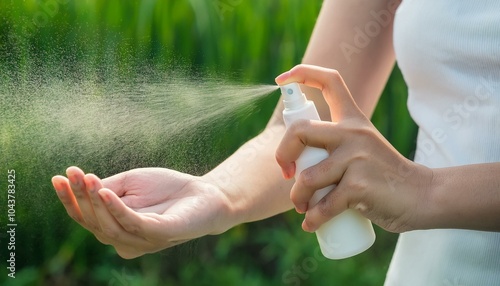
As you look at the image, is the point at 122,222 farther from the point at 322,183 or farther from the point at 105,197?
the point at 322,183

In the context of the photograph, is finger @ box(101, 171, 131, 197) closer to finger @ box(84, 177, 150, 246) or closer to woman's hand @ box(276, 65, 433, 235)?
finger @ box(84, 177, 150, 246)

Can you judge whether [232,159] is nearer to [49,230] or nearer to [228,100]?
[228,100]

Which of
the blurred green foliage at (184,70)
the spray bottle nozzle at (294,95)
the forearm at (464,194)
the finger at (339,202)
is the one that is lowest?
the blurred green foliage at (184,70)

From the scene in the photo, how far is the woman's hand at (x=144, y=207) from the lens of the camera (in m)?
0.91

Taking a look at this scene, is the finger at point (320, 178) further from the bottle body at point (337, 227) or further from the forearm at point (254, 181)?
the forearm at point (254, 181)

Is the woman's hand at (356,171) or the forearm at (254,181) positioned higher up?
the woman's hand at (356,171)

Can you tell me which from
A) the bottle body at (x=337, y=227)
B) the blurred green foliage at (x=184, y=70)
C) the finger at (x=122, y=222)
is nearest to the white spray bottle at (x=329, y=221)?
the bottle body at (x=337, y=227)

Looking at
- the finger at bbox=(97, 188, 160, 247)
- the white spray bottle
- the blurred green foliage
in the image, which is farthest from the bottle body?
the blurred green foliage

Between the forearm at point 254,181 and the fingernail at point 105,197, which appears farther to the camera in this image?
the forearm at point 254,181

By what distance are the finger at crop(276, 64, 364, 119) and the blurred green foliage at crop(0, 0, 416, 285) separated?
3.50ft

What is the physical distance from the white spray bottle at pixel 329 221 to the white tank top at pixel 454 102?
141 mm

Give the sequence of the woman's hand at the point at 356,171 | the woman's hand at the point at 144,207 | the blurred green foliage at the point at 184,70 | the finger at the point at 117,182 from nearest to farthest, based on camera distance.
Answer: the woman's hand at the point at 356,171
the woman's hand at the point at 144,207
the finger at the point at 117,182
the blurred green foliage at the point at 184,70

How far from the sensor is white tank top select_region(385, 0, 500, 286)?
93 centimetres

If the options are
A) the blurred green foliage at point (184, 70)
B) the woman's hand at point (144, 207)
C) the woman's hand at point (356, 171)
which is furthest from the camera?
the blurred green foliage at point (184, 70)
